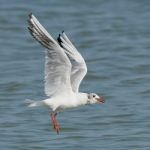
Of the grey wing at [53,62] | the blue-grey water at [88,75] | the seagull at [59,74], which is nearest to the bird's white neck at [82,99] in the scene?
the seagull at [59,74]

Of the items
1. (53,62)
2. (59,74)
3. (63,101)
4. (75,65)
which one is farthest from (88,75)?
(53,62)

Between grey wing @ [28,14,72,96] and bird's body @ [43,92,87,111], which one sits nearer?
grey wing @ [28,14,72,96]

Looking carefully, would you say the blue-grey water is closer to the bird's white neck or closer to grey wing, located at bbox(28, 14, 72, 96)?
the bird's white neck

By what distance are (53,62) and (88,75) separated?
713 centimetres

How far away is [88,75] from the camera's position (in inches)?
748

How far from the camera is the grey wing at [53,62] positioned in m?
11.4

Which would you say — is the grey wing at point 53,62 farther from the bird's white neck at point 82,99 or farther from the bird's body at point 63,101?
the bird's white neck at point 82,99

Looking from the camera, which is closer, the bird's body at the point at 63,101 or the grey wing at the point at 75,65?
the bird's body at the point at 63,101

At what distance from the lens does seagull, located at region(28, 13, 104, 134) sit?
Answer: 11539 mm

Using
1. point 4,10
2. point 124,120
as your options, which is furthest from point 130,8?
point 124,120

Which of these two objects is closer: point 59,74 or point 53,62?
point 53,62

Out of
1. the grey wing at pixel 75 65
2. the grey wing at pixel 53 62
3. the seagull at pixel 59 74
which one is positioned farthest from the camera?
the grey wing at pixel 75 65

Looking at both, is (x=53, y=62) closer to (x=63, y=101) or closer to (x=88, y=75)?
(x=63, y=101)

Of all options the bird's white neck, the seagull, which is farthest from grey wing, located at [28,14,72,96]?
the bird's white neck
